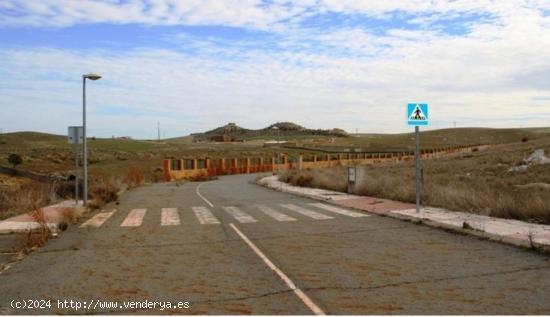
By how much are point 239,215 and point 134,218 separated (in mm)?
3080

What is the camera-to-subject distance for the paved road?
692 centimetres

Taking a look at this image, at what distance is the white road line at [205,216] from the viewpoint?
15736mm

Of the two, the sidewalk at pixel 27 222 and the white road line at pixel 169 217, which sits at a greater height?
the sidewalk at pixel 27 222

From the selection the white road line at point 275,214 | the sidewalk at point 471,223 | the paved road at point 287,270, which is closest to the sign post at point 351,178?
the sidewalk at point 471,223

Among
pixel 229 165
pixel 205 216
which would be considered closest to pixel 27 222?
pixel 205 216

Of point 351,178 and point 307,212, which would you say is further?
point 351,178

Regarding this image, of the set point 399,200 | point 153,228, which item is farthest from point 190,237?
point 399,200

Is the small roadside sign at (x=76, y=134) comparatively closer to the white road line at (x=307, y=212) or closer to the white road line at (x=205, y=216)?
the white road line at (x=205, y=216)

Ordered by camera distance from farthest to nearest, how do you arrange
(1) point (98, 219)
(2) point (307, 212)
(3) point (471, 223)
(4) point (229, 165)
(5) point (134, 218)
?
(4) point (229, 165) < (2) point (307, 212) < (5) point (134, 218) < (1) point (98, 219) < (3) point (471, 223)

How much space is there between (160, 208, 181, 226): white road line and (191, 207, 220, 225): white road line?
0.64 metres

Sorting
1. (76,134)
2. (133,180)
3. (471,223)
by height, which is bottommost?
(133,180)

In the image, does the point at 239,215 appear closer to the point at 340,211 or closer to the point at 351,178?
the point at 340,211

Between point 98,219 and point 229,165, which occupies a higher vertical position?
A: point 229,165

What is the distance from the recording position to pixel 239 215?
57.4 feet
